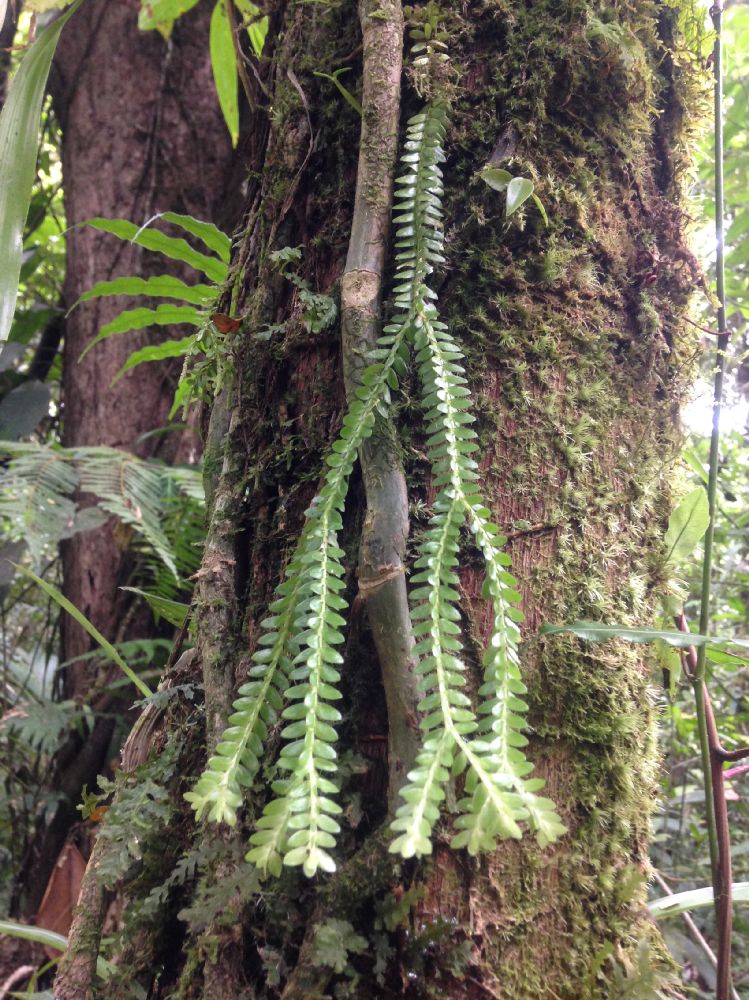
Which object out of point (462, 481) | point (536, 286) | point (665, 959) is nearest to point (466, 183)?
point (536, 286)

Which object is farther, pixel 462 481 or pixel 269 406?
pixel 269 406

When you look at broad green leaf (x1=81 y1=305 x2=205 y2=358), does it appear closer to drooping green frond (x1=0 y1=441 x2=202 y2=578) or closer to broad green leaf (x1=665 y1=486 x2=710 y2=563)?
drooping green frond (x1=0 y1=441 x2=202 y2=578)

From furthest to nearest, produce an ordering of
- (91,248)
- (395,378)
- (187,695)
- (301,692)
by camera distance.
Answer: (91,248), (187,695), (395,378), (301,692)

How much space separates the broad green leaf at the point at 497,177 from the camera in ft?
2.39

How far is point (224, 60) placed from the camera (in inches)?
57.1

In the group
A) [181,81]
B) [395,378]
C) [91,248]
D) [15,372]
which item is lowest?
[395,378]

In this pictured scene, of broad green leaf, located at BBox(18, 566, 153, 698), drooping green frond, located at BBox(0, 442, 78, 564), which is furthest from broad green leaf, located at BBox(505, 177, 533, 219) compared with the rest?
drooping green frond, located at BBox(0, 442, 78, 564)

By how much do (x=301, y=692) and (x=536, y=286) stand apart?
1.68 ft

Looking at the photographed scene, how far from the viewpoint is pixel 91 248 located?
7.83 feet

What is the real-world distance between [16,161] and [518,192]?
712 mm

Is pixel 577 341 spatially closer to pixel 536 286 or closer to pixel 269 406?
pixel 536 286

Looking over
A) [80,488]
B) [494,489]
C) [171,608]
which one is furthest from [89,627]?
[80,488]

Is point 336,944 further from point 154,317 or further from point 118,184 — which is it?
point 118,184

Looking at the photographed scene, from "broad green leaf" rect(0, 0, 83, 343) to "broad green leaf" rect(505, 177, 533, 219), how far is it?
65cm
